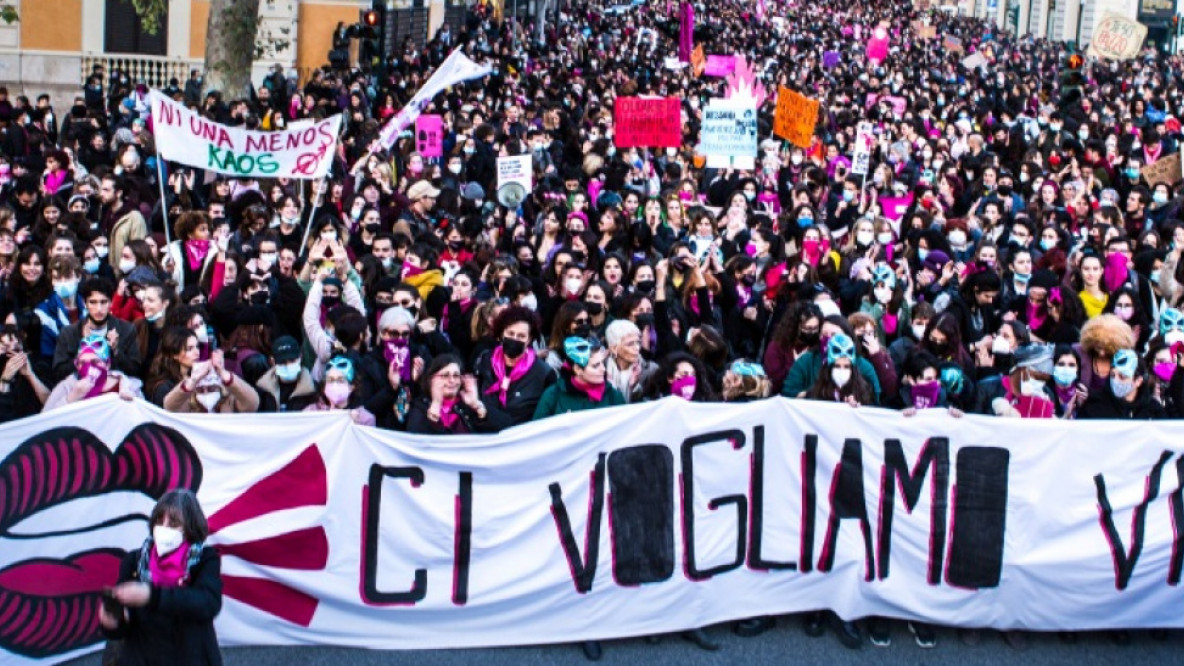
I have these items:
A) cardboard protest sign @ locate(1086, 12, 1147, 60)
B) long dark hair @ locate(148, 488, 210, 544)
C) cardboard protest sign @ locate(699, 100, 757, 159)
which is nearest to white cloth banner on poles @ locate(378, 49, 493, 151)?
cardboard protest sign @ locate(699, 100, 757, 159)

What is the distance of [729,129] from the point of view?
53.5 ft

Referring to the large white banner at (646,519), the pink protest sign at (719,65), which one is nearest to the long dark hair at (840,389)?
the large white banner at (646,519)

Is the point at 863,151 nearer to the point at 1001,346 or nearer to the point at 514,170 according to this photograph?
the point at 514,170

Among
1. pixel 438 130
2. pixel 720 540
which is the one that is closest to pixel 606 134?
pixel 438 130

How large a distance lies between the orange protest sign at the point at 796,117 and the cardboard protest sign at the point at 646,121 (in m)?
1.29

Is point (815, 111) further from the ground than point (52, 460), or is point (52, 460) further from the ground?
point (815, 111)

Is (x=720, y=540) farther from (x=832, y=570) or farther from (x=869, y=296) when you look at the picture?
(x=869, y=296)

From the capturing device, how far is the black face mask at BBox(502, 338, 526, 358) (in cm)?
852

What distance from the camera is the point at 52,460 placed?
6730mm

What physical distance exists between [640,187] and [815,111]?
6.33 feet

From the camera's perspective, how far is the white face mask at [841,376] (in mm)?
8062

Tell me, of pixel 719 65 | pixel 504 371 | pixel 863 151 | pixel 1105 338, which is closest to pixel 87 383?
pixel 504 371

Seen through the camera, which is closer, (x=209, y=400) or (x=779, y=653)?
(x=779, y=653)

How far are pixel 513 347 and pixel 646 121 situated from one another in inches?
330
